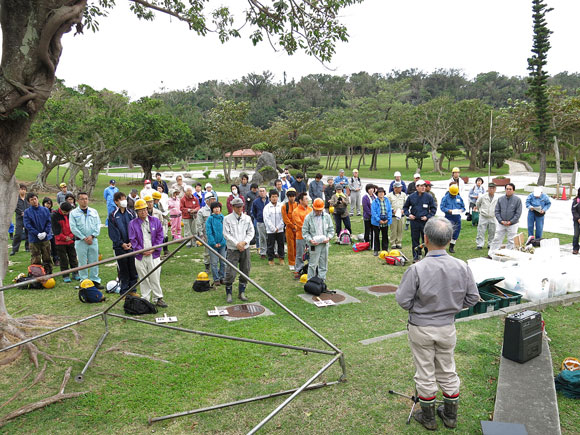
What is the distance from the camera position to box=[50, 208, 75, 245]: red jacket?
9.36m

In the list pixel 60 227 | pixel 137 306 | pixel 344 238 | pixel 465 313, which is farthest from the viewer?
pixel 344 238

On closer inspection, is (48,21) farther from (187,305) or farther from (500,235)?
(500,235)

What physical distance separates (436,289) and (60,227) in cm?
859

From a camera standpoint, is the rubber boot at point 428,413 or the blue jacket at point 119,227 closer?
the rubber boot at point 428,413

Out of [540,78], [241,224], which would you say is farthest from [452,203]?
[540,78]

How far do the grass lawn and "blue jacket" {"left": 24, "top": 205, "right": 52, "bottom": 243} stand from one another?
171 cm

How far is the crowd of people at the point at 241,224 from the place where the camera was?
8188 millimetres

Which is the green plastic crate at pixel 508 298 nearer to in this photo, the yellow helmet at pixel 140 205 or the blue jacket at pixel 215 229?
the blue jacket at pixel 215 229

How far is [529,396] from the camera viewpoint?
14.8 ft

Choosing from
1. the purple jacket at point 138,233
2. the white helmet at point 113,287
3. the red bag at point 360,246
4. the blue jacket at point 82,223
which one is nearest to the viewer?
the purple jacket at point 138,233

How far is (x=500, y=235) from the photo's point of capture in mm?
10844

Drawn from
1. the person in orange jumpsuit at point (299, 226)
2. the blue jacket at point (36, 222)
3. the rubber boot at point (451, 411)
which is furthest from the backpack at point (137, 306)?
the rubber boot at point (451, 411)

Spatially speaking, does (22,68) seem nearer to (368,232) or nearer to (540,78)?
(368,232)

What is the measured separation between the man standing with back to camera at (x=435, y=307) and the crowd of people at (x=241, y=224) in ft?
14.9
